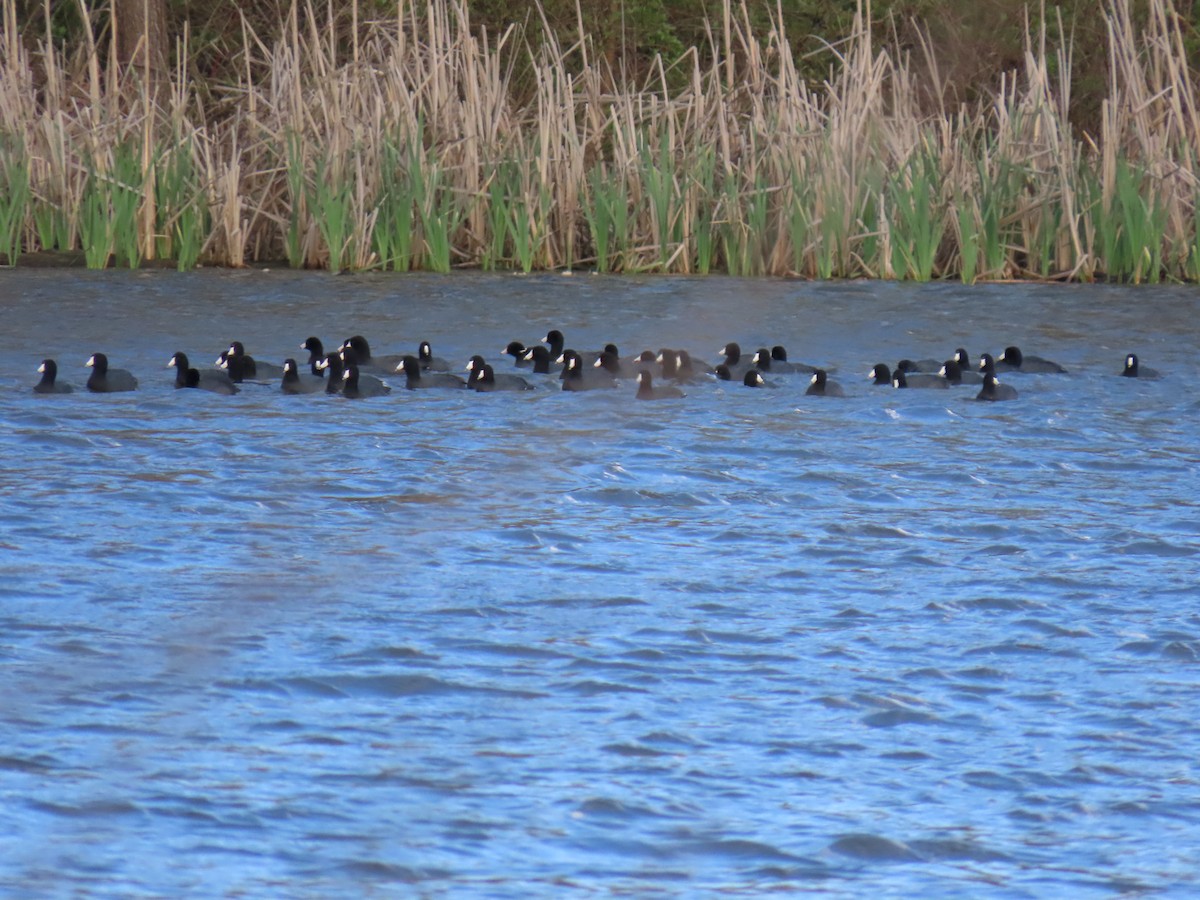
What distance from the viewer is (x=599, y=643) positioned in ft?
17.6

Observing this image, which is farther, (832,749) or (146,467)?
(146,467)

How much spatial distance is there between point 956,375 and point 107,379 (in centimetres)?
413

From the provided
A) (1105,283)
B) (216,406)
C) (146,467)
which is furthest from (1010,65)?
(146,467)

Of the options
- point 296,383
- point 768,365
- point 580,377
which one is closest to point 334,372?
point 296,383

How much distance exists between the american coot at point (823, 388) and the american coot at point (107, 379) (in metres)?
3.23

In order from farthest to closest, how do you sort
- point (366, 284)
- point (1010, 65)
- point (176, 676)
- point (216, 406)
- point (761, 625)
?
point (1010, 65) → point (366, 284) → point (216, 406) → point (761, 625) → point (176, 676)

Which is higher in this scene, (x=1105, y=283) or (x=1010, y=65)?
(x=1010, y=65)

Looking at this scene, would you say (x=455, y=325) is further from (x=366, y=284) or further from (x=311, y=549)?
(x=311, y=549)

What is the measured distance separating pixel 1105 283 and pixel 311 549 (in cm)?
948

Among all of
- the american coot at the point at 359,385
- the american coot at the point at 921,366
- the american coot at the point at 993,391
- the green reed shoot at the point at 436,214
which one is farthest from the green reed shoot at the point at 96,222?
the american coot at the point at 993,391

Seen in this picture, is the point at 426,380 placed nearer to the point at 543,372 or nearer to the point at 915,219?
the point at 543,372

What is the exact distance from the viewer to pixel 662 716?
4758 mm

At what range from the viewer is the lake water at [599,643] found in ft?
13.0

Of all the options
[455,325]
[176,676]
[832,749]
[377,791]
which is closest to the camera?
[377,791]
